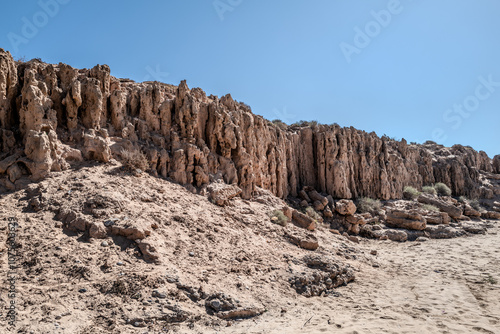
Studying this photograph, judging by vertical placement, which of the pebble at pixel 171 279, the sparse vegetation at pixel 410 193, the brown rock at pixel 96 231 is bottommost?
the pebble at pixel 171 279

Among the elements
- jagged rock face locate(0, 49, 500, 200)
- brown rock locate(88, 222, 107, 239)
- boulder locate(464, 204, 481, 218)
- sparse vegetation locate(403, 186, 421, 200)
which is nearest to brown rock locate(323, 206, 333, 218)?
jagged rock face locate(0, 49, 500, 200)

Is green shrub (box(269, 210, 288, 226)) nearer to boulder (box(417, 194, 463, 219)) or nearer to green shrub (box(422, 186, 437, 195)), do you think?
boulder (box(417, 194, 463, 219))

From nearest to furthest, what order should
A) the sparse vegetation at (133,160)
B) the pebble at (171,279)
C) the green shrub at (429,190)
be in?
1. the pebble at (171,279)
2. the sparse vegetation at (133,160)
3. the green shrub at (429,190)

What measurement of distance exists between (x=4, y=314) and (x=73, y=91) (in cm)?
731

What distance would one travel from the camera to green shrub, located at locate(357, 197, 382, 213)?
1844 cm

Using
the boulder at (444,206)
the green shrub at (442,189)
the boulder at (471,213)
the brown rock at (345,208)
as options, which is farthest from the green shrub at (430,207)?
the brown rock at (345,208)

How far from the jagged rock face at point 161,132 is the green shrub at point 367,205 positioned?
1.12 metres

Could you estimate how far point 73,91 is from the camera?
30.1 feet

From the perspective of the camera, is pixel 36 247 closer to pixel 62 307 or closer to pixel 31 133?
pixel 62 307

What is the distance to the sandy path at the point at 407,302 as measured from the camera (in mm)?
5594

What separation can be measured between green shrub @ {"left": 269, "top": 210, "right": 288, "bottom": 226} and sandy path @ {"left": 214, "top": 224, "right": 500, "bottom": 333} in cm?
321

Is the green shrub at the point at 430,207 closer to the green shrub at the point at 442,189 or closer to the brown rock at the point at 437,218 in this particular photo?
the brown rock at the point at 437,218

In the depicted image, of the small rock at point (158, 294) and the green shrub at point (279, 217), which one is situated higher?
the green shrub at point (279, 217)

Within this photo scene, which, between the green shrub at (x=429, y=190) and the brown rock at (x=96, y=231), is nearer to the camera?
the brown rock at (x=96, y=231)
